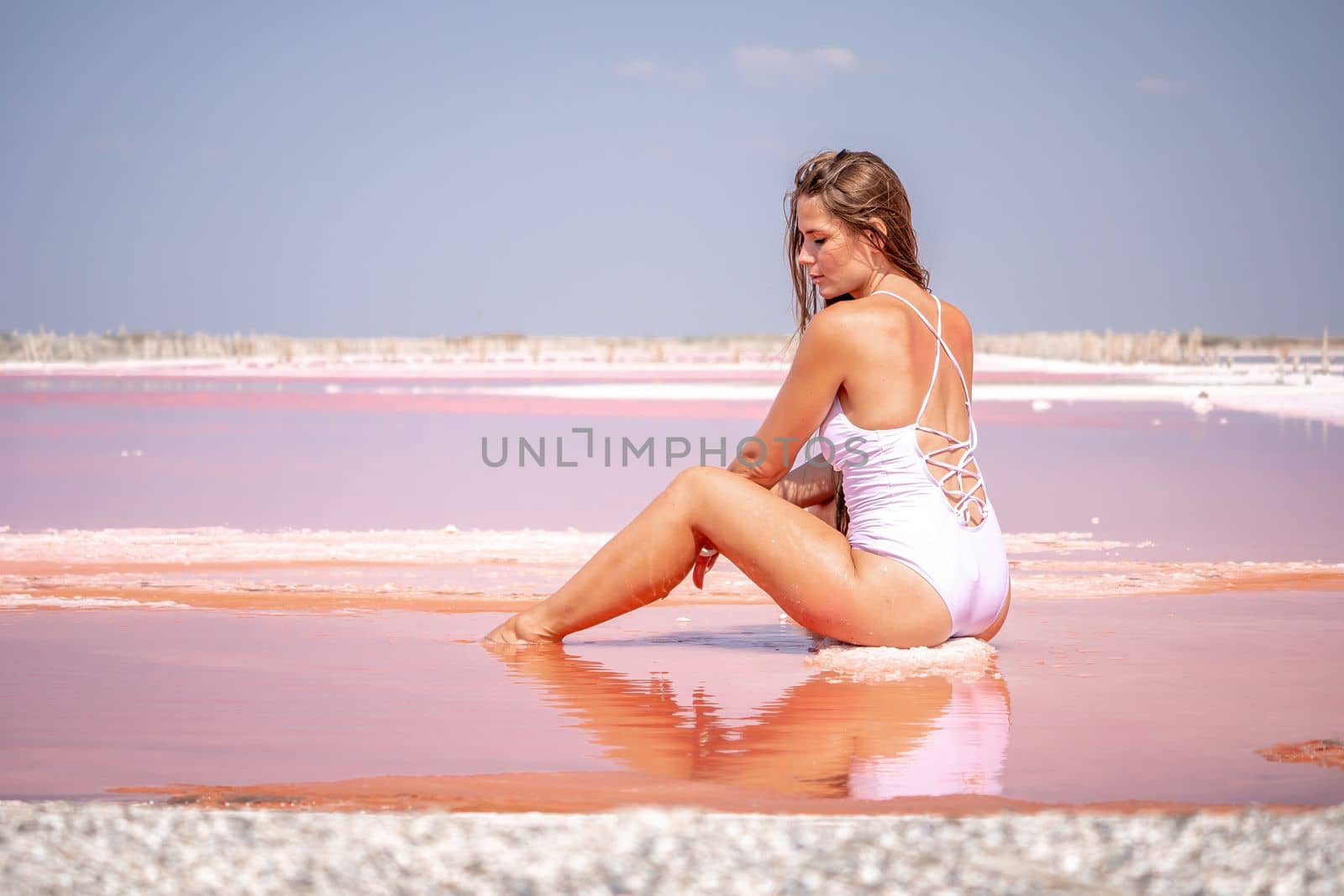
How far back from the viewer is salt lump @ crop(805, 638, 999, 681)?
3844mm

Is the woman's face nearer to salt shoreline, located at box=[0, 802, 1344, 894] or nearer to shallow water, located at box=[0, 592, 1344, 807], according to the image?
shallow water, located at box=[0, 592, 1344, 807]

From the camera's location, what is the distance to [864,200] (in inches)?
152

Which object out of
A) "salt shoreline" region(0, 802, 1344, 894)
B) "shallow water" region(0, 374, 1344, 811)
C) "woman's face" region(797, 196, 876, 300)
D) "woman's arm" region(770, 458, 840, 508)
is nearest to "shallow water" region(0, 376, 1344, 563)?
"shallow water" region(0, 374, 1344, 811)

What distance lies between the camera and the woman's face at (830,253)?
3.90 metres

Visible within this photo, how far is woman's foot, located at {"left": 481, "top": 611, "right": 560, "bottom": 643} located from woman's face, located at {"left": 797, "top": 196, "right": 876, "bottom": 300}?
1.21 meters

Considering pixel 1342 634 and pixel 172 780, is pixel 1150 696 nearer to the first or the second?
pixel 1342 634

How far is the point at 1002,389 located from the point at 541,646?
825 inches

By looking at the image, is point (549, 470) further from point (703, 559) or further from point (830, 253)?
point (830, 253)

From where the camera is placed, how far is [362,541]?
6.80 m

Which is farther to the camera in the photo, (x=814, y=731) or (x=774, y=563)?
(x=774, y=563)

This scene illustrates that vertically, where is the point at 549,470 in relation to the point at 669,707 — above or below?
below

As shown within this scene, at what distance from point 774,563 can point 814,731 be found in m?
0.58

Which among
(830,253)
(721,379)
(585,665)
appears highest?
(830,253)

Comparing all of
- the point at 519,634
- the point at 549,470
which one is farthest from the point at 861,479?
the point at 549,470
